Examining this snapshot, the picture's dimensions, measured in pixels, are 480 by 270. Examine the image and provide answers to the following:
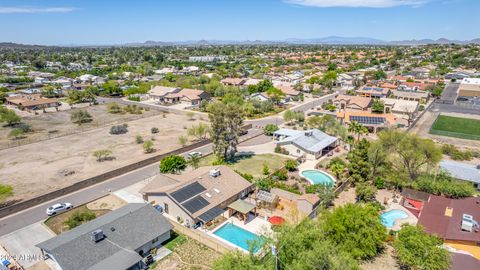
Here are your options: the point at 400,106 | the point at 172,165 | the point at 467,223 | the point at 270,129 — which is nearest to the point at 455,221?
the point at 467,223

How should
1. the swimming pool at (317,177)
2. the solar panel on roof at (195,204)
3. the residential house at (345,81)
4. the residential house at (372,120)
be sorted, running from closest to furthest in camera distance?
the solar panel on roof at (195,204)
the swimming pool at (317,177)
the residential house at (372,120)
the residential house at (345,81)

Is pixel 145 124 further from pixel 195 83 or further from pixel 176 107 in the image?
pixel 195 83

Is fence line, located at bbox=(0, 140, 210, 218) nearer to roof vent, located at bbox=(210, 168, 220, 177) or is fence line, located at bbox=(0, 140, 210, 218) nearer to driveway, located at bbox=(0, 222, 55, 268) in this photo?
driveway, located at bbox=(0, 222, 55, 268)

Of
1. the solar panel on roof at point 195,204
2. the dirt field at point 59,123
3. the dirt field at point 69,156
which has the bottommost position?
the dirt field at point 69,156

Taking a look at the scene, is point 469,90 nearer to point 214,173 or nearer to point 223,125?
point 223,125

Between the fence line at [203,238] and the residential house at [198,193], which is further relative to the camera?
the residential house at [198,193]

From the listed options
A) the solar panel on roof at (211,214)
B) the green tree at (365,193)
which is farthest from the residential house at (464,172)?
the solar panel on roof at (211,214)

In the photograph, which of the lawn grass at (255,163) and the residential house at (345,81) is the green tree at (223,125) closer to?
the lawn grass at (255,163)
